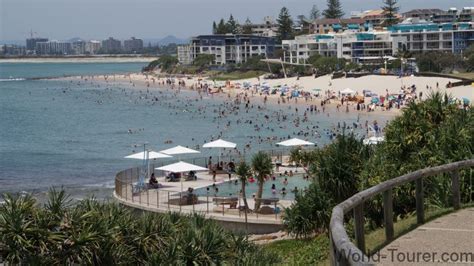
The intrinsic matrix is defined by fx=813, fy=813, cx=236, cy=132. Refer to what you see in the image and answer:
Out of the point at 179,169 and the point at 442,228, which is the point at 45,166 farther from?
the point at 442,228

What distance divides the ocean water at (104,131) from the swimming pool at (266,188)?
6.19 metres

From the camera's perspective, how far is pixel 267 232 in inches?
805

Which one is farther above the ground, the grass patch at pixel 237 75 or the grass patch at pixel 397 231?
the grass patch at pixel 397 231

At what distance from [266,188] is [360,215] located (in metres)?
20.9

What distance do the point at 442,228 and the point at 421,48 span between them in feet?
373

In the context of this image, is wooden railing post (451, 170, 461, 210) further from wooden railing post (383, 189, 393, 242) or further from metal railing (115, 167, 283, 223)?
metal railing (115, 167, 283, 223)

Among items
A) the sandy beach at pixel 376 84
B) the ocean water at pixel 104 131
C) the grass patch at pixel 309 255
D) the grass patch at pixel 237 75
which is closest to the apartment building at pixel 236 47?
the grass patch at pixel 237 75

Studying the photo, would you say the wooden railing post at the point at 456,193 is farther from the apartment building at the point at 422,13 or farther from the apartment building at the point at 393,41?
the apartment building at the point at 422,13

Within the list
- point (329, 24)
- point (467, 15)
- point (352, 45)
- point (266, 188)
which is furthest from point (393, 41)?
point (266, 188)

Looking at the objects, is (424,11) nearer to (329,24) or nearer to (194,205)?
(329,24)

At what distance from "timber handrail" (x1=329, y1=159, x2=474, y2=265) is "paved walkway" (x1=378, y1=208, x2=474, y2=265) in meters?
0.19

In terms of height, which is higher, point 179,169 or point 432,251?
point 432,251

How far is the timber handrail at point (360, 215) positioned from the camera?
4.56m

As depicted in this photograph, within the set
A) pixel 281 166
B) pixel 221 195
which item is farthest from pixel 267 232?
pixel 281 166
